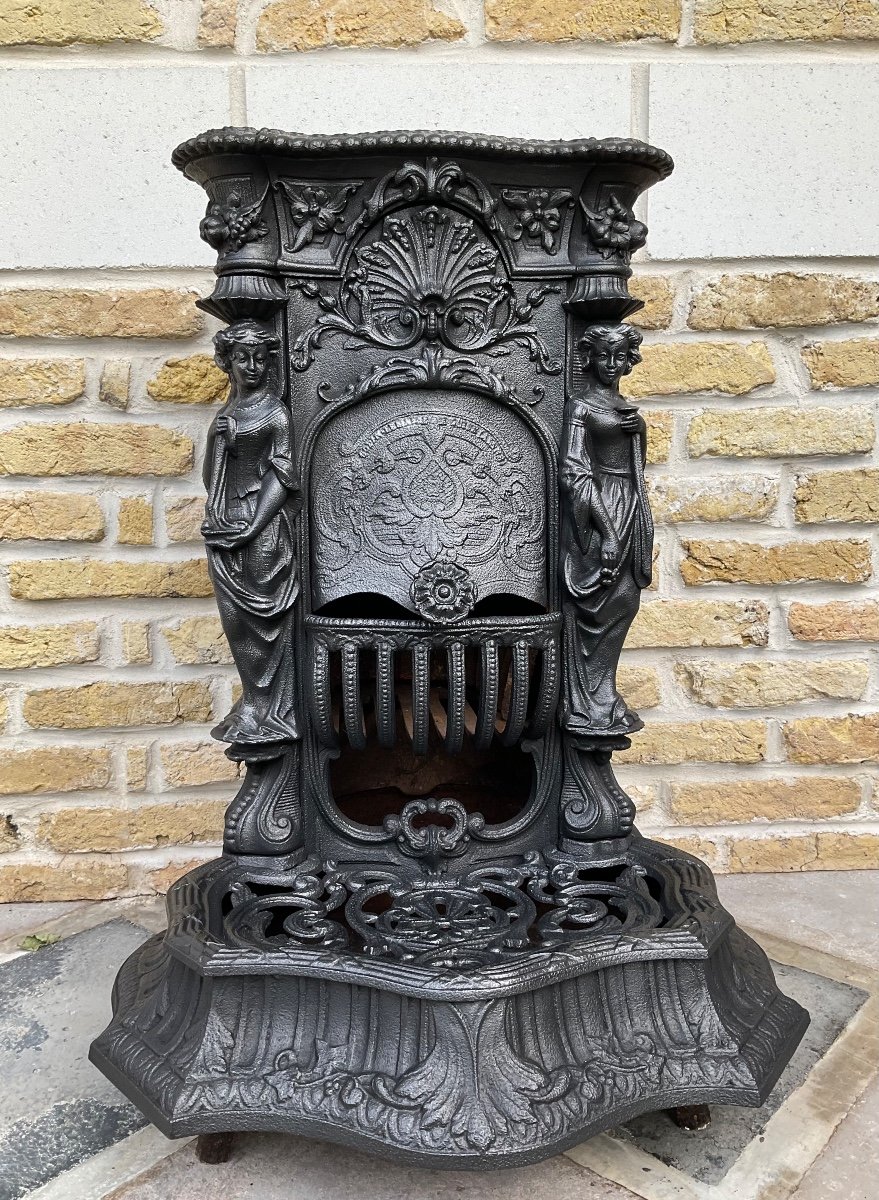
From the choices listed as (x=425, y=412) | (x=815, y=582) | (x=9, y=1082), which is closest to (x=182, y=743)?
(x=9, y=1082)

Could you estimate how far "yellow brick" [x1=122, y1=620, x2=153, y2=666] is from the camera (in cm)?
209

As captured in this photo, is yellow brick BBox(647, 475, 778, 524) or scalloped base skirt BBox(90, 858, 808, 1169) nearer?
scalloped base skirt BBox(90, 858, 808, 1169)

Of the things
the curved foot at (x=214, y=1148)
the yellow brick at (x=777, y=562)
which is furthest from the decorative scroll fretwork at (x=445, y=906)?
the yellow brick at (x=777, y=562)

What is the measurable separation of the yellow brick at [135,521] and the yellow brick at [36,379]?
0.25 m

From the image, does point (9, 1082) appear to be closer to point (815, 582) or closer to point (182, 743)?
point (182, 743)

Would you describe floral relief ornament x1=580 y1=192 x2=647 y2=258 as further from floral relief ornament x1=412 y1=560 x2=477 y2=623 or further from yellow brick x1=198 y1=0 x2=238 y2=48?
yellow brick x1=198 y1=0 x2=238 y2=48

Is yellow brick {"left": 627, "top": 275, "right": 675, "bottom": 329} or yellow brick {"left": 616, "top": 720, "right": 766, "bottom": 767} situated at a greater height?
yellow brick {"left": 627, "top": 275, "right": 675, "bottom": 329}

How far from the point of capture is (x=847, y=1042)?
62.4 inches

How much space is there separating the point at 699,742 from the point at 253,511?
1.22 metres

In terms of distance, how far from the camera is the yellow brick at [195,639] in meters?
2.11

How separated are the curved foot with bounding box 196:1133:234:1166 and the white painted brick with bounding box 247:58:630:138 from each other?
174cm

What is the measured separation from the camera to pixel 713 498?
2.13m

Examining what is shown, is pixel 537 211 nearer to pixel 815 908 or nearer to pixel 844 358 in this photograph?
pixel 844 358

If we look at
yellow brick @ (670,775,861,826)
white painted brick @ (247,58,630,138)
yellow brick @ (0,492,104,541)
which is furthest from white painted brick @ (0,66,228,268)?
yellow brick @ (670,775,861,826)
